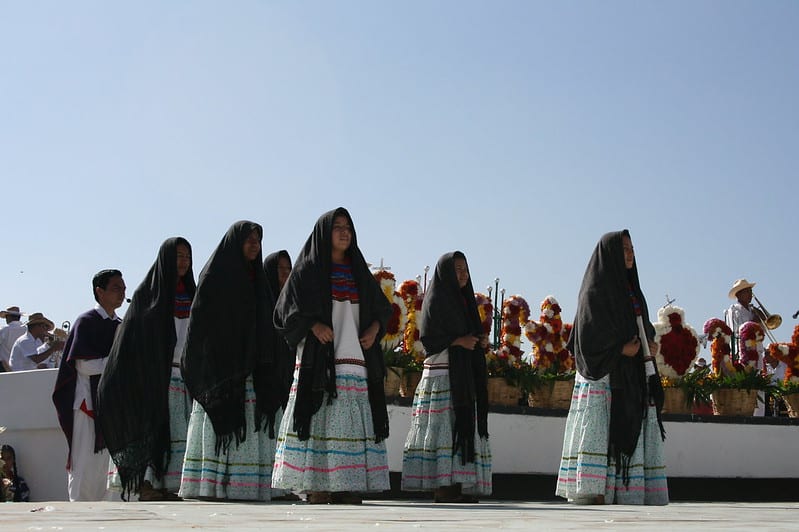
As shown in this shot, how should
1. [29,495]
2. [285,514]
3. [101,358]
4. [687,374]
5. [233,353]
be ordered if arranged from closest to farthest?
[285,514] → [233,353] → [101,358] → [29,495] → [687,374]

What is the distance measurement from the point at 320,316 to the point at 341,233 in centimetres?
56

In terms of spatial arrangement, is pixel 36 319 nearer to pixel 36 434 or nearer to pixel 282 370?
pixel 36 434

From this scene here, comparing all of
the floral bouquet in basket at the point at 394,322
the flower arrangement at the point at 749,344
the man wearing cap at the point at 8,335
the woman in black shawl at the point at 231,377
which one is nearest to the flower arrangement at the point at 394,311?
the floral bouquet in basket at the point at 394,322

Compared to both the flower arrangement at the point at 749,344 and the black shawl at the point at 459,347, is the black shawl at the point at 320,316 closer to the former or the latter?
the black shawl at the point at 459,347

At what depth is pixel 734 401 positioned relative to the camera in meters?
11.6

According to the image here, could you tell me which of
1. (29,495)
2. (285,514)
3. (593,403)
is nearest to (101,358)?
(29,495)

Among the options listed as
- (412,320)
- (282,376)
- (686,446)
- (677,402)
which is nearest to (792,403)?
(677,402)

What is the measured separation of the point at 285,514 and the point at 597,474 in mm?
3447

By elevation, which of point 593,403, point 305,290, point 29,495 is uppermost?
point 305,290

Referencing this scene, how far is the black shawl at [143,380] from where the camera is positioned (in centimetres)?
793

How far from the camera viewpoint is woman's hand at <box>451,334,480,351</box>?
29.1 ft

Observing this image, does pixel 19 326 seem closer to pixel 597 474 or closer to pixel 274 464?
pixel 274 464

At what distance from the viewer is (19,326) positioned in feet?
46.8

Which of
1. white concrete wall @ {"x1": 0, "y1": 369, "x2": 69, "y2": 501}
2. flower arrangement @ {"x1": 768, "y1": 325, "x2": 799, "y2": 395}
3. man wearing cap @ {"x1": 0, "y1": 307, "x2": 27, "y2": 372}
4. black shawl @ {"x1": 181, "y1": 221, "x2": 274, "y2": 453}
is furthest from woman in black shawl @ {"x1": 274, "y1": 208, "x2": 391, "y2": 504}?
man wearing cap @ {"x1": 0, "y1": 307, "x2": 27, "y2": 372}
